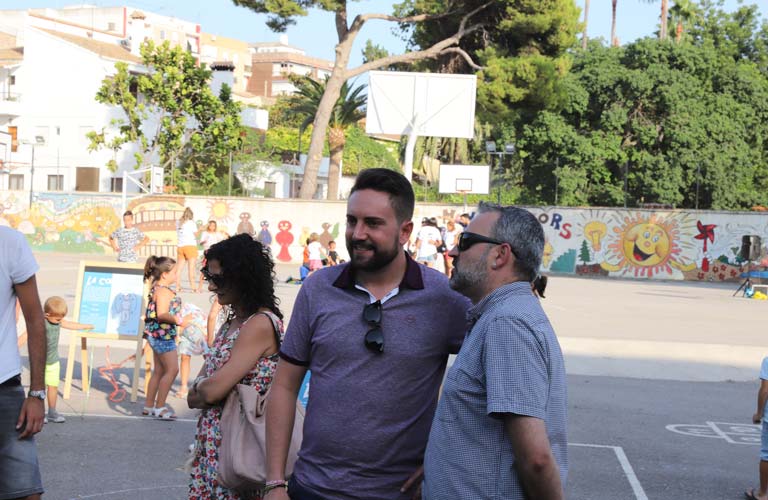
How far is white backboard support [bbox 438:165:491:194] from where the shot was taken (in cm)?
3488

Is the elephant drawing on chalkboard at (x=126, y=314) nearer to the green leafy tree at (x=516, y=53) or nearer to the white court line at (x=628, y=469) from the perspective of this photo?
the white court line at (x=628, y=469)

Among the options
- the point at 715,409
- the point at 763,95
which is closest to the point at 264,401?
the point at 715,409

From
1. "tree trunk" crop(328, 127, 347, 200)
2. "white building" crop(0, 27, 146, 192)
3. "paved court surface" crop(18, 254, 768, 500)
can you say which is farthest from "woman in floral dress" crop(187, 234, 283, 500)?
"white building" crop(0, 27, 146, 192)

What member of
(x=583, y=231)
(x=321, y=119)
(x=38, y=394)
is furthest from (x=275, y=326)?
(x=321, y=119)

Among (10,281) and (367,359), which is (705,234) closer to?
(10,281)

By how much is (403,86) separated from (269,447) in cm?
2369

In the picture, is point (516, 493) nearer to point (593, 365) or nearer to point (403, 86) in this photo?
point (593, 365)

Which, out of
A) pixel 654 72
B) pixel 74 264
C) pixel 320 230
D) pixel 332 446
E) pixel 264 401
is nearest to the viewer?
pixel 332 446

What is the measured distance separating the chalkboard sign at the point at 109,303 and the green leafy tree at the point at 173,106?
4024 centimetres

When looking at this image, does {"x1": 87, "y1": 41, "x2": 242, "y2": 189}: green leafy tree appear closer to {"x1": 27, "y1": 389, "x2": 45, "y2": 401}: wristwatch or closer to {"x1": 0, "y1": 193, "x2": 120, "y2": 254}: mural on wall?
{"x1": 0, "y1": 193, "x2": 120, "y2": 254}: mural on wall

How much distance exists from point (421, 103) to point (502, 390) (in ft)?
81.8

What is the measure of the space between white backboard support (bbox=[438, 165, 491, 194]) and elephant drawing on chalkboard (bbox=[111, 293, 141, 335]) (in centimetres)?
2472

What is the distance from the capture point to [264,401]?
399cm

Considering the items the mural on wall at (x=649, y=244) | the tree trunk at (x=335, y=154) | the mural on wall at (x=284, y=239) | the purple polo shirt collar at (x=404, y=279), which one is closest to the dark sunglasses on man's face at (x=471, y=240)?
the purple polo shirt collar at (x=404, y=279)
